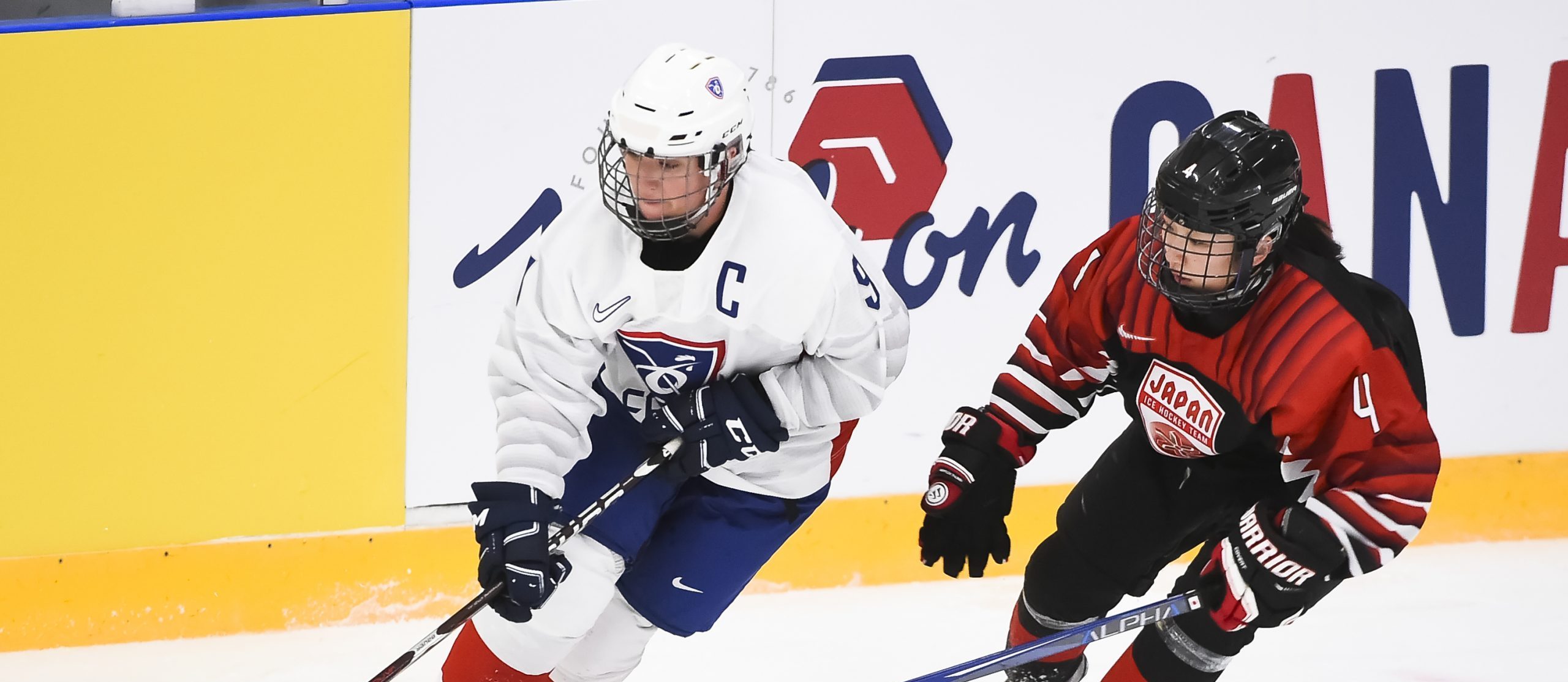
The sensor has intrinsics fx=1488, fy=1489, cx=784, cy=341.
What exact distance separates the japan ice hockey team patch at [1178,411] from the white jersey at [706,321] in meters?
0.43

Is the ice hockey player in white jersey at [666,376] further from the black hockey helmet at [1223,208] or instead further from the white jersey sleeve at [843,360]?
the black hockey helmet at [1223,208]

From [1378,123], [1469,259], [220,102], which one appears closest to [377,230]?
[220,102]

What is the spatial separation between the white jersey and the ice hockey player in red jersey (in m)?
0.30

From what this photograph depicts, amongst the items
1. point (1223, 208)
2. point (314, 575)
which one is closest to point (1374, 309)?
point (1223, 208)

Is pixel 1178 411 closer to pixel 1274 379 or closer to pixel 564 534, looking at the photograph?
pixel 1274 379

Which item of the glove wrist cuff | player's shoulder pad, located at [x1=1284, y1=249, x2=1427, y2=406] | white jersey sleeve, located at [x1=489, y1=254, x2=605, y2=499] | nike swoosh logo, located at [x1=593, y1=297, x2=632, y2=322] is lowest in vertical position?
the glove wrist cuff

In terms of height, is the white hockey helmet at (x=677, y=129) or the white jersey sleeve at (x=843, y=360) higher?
the white hockey helmet at (x=677, y=129)

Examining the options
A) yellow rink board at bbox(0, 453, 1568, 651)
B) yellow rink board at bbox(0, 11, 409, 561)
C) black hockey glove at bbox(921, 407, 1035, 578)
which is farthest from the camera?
yellow rink board at bbox(0, 453, 1568, 651)

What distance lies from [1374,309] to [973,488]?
72 cm

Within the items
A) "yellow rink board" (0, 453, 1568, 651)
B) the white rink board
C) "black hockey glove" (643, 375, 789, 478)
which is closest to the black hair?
"black hockey glove" (643, 375, 789, 478)

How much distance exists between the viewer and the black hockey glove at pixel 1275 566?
2168mm

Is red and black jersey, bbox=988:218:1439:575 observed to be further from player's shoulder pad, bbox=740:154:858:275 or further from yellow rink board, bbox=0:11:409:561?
yellow rink board, bbox=0:11:409:561

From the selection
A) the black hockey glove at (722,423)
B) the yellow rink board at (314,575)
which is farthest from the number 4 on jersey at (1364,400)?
the yellow rink board at (314,575)

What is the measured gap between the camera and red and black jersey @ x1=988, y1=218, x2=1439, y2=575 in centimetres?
216
